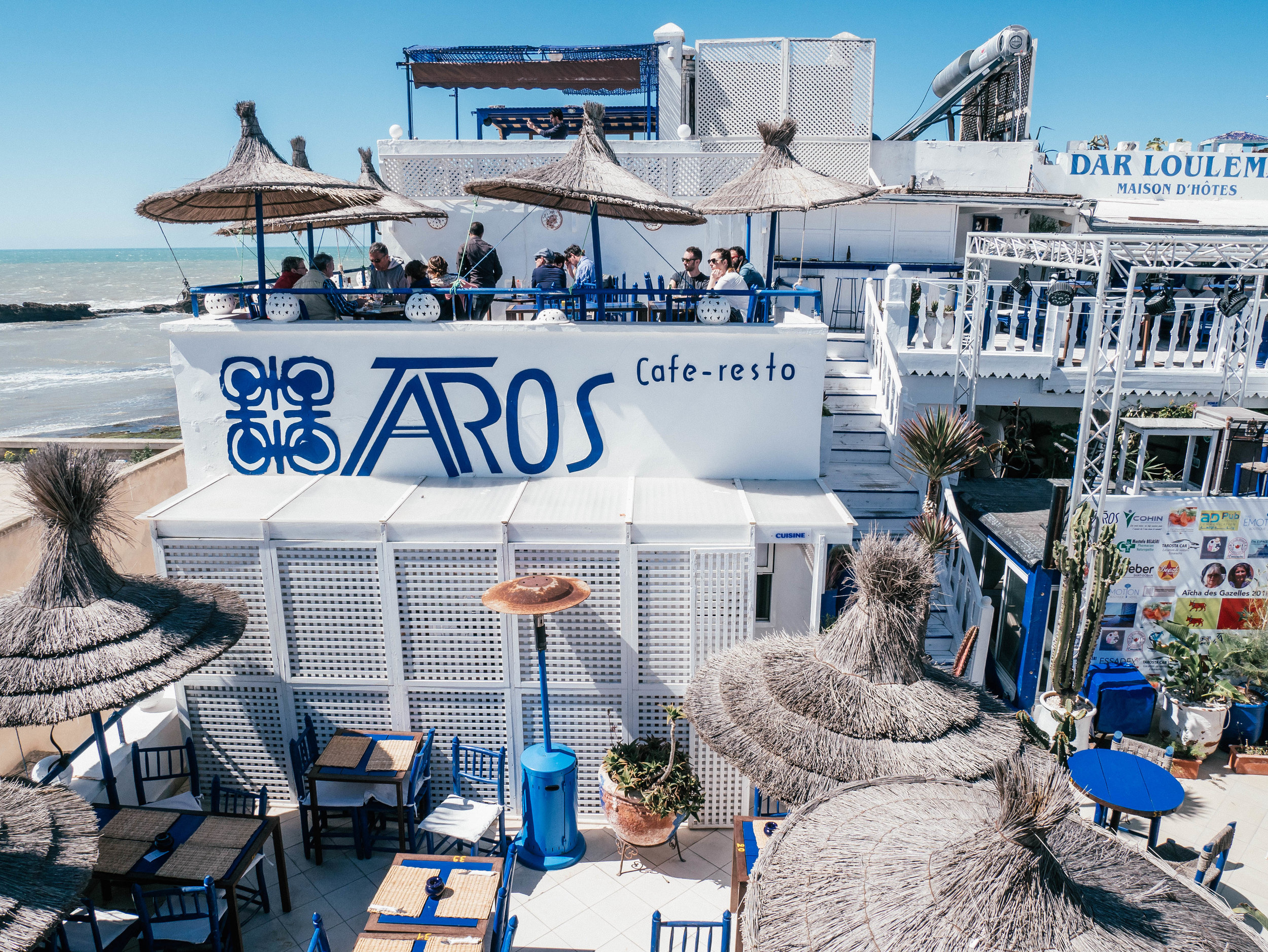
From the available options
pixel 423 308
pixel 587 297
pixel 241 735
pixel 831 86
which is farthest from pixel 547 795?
pixel 831 86

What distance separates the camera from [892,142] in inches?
677

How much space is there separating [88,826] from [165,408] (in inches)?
1545

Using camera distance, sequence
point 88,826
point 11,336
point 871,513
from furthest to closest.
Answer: point 11,336, point 871,513, point 88,826

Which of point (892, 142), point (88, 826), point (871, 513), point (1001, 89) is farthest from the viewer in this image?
point (1001, 89)

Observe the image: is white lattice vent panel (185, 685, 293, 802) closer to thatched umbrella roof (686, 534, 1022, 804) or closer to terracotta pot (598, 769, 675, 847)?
terracotta pot (598, 769, 675, 847)

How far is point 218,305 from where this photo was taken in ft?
27.5

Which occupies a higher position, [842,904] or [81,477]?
[81,477]

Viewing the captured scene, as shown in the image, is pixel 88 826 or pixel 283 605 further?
pixel 283 605

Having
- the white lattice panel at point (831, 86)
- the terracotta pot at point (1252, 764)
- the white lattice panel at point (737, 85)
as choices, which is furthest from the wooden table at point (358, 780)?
the white lattice panel at point (831, 86)

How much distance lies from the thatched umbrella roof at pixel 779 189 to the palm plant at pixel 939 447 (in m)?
2.79

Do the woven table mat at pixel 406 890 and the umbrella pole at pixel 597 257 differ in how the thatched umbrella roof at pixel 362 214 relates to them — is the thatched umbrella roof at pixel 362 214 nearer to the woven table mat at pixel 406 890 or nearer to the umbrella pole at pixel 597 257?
the umbrella pole at pixel 597 257

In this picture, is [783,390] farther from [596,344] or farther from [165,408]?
[165,408]

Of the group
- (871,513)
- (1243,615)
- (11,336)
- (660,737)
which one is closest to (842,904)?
(660,737)

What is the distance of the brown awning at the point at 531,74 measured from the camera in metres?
16.5
